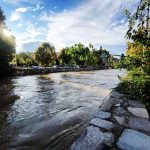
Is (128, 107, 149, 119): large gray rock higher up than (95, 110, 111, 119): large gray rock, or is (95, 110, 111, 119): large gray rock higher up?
(95, 110, 111, 119): large gray rock

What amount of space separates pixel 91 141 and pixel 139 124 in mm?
1205

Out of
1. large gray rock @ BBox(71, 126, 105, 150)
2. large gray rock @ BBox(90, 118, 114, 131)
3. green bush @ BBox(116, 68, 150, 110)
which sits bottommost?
large gray rock @ BBox(71, 126, 105, 150)

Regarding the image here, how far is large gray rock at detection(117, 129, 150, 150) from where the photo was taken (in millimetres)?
3113

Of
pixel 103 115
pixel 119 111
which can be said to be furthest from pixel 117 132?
pixel 119 111

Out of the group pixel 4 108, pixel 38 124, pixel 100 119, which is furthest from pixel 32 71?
pixel 100 119

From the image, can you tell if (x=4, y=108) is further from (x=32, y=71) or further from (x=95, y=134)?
(x=32, y=71)

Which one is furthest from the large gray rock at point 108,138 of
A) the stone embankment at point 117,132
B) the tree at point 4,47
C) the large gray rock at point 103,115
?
the tree at point 4,47

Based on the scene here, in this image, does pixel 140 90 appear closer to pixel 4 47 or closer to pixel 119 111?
pixel 119 111

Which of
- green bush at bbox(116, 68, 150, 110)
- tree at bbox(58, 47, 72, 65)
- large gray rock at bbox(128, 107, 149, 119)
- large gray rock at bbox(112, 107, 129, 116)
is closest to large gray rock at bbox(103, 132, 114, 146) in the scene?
large gray rock at bbox(112, 107, 129, 116)

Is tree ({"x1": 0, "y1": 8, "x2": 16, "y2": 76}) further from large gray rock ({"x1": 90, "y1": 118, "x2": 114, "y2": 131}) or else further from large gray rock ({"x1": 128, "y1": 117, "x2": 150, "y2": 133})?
large gray rock ({"x1": 128, "y1": 117, "x2": 150, "y2": 133})

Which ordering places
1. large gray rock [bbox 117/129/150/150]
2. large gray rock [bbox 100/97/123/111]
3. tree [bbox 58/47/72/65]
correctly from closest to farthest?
large gray rock [bbox 117/129/150/150]
large gray rock [bbox 100/97/123/111]
tree [bbox 58/47/72/65]

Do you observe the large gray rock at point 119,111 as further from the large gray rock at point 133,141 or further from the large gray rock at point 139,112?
the large gray rock at point 133,141

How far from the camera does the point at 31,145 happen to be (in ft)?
17.5

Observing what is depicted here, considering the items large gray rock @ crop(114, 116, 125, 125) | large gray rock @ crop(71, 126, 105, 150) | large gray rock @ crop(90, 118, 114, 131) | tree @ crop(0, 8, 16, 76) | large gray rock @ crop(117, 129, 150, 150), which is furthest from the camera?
tree @ crop(0, 8, 16, 76)
